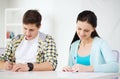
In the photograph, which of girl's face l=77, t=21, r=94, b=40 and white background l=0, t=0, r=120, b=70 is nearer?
girl's face l=77, t=21, r=94, b=40

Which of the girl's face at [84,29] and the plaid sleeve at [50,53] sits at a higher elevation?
the girl's face at [84,29]

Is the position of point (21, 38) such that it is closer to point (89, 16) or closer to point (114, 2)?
point (89, 16)

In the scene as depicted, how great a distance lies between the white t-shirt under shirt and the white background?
2.05 metres

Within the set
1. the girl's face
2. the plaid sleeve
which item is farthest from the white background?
the plaid sleeve

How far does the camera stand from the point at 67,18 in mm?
4375

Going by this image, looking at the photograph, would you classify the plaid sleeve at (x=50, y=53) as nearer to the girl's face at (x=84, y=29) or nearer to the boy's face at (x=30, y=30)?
the boy's face at (x=30, y=30)

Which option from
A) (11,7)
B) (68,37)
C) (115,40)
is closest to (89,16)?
(115,40)

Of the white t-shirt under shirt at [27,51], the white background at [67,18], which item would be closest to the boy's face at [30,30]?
the white t-shirt under shirt at [27,51]

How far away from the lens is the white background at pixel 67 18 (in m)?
3.77

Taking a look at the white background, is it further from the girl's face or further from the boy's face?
the boy's face

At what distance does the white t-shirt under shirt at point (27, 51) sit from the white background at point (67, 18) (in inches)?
80.6

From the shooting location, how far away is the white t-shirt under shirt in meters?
1.91

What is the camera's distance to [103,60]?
74.9 inches

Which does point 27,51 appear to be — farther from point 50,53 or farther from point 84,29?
point 84,29
